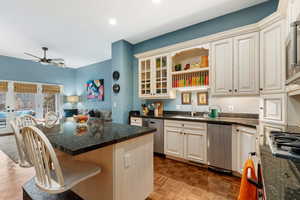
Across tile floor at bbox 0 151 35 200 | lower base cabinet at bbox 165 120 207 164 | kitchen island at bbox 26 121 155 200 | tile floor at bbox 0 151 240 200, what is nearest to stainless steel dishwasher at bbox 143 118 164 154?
lower base cabinet at bbox 165 120 207 164

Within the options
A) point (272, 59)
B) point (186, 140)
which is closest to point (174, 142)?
point (186, 140)

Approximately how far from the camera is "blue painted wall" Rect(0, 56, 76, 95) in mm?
5121

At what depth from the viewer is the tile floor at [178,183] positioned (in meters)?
1.75

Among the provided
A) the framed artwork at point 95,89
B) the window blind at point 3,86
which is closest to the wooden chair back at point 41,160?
the framed artwork at point 95,89

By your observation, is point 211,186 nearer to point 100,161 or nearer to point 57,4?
point 100,161

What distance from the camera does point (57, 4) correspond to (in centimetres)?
237

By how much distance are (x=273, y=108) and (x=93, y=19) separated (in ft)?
11.6

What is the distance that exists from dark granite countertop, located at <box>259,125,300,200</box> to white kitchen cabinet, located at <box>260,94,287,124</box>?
123 cm

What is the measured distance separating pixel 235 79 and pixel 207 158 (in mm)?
1467

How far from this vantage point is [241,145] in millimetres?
2098

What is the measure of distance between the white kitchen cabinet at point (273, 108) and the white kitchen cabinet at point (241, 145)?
10.8 inches

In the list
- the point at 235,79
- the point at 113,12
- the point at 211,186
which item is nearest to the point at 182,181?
the point at 211,186

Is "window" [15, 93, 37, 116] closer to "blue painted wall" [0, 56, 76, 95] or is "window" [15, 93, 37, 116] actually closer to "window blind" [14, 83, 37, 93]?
"window blind" [14, 83, 37, 93]

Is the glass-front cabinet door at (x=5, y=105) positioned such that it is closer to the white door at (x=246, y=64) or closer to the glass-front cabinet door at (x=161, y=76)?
the glass-front cabinet door at (x=161, y=76)
